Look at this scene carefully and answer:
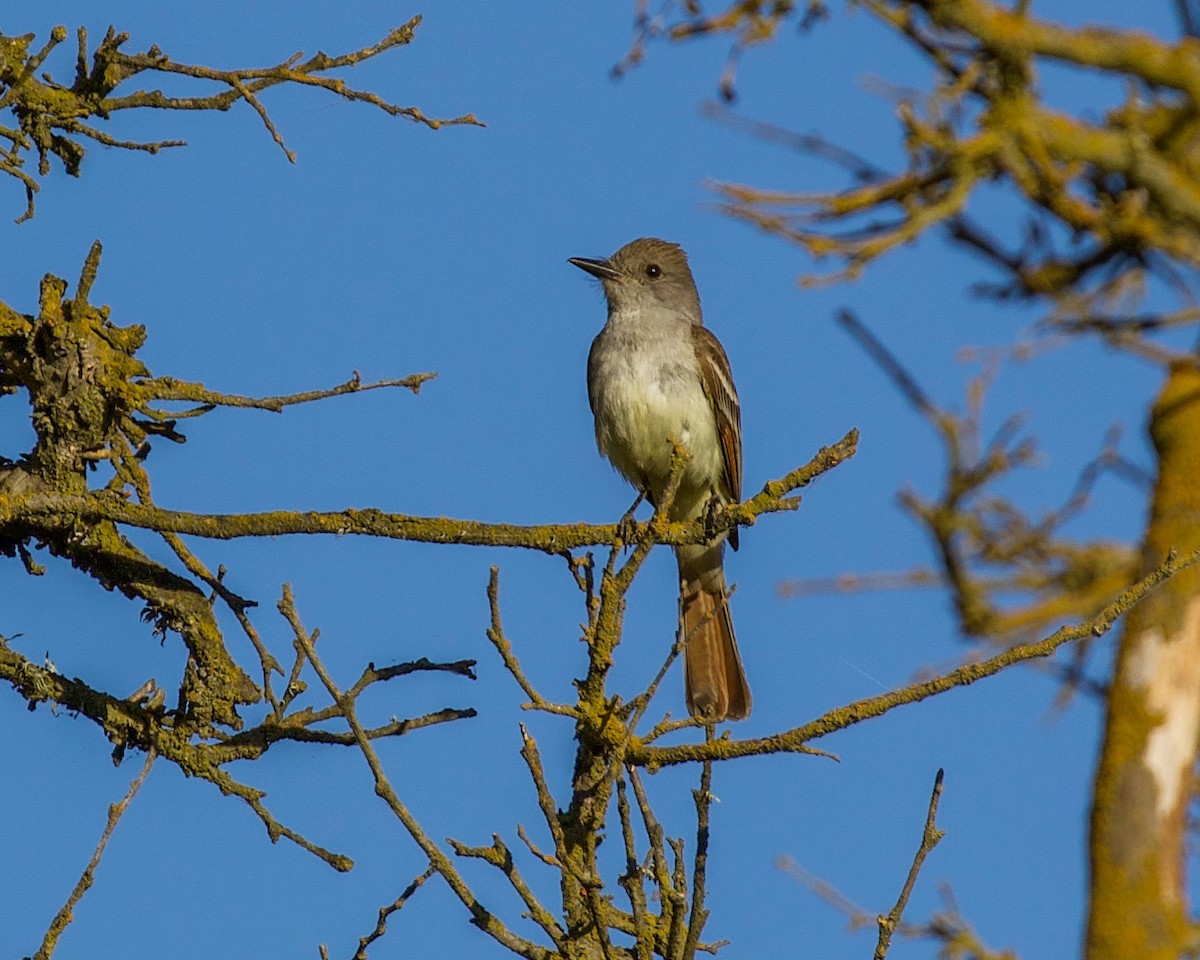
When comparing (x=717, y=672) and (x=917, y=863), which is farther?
(x=717, y=672)

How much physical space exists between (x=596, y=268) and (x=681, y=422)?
1362 mm

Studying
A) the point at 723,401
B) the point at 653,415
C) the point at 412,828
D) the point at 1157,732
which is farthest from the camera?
the point at 723,401

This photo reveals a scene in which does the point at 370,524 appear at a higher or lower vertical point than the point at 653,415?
lower

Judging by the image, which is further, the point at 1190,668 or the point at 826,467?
the point at 1190,668

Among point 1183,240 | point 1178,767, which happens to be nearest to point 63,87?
point 1183,240

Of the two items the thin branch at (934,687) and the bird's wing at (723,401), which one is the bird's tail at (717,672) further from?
the thin branch at (934,687)

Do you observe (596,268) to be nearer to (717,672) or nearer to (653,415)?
(653,415)

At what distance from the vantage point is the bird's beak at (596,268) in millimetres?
8492

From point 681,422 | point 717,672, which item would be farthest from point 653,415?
point 717,672

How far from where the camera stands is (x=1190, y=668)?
6.88 metres

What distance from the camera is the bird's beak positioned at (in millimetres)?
8492

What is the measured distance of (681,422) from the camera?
24.7 ft

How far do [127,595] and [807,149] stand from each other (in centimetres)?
255

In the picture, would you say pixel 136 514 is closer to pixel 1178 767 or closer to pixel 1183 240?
pixel 1183 240
